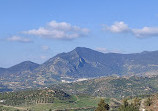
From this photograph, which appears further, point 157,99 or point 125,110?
point 157,99

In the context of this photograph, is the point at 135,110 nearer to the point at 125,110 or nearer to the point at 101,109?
the point at 125,110

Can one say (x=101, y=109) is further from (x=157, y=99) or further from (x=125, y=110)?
(x=157, y=99)

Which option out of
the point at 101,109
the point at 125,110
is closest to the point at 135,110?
the point at 125,110

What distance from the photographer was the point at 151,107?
181 meters

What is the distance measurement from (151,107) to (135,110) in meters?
11.0

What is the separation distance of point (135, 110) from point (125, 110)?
7.20 meters

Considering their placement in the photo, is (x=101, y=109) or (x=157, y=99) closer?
(x=101, y=109)

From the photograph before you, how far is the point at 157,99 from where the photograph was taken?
19575 centimetres

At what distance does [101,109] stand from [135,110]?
20828 millimetres

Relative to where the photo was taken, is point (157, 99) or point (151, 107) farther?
point (157, 99)

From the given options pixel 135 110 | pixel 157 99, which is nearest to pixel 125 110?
pixel 135 110

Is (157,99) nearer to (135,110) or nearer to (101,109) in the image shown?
(135,110)

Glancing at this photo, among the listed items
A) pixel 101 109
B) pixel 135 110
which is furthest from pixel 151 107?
pixel 101 109

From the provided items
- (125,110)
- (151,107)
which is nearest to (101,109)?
(125,110)
